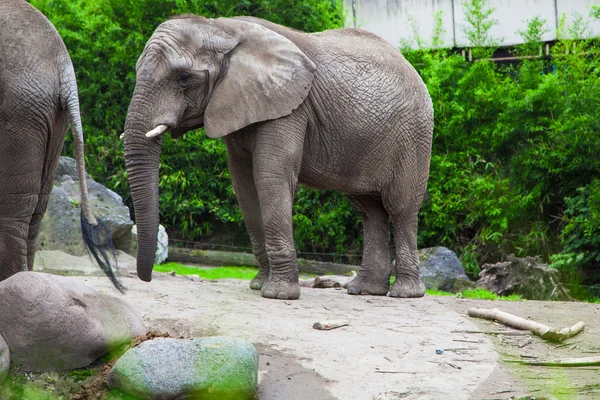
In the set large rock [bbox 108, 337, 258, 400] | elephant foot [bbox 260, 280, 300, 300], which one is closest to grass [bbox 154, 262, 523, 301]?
elephant foot [bbox 260, 280, 300, 300]

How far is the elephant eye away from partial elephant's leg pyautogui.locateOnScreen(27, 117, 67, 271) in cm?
110

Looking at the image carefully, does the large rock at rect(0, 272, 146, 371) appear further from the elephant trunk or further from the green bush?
the green bush

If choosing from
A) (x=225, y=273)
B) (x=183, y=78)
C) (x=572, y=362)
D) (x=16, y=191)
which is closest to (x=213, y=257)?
(x=225, y=273)

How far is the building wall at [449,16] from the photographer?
14.6 meters

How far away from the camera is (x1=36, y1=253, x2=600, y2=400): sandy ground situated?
20.0 feet

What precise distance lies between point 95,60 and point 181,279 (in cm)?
567

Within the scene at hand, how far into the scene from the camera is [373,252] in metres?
9.66

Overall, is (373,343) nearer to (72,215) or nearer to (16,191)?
(16,191)

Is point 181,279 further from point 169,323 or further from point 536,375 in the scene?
point 536,375

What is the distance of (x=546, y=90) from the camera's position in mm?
12617

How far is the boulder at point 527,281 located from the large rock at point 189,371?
6.02 meters

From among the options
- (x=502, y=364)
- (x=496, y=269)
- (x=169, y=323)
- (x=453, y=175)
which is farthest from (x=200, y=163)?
(x=502, y=364)

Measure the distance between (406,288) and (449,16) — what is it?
690 centimetres

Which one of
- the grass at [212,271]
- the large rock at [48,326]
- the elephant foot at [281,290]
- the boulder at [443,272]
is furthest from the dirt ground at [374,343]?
→ the grass at [212,271]
